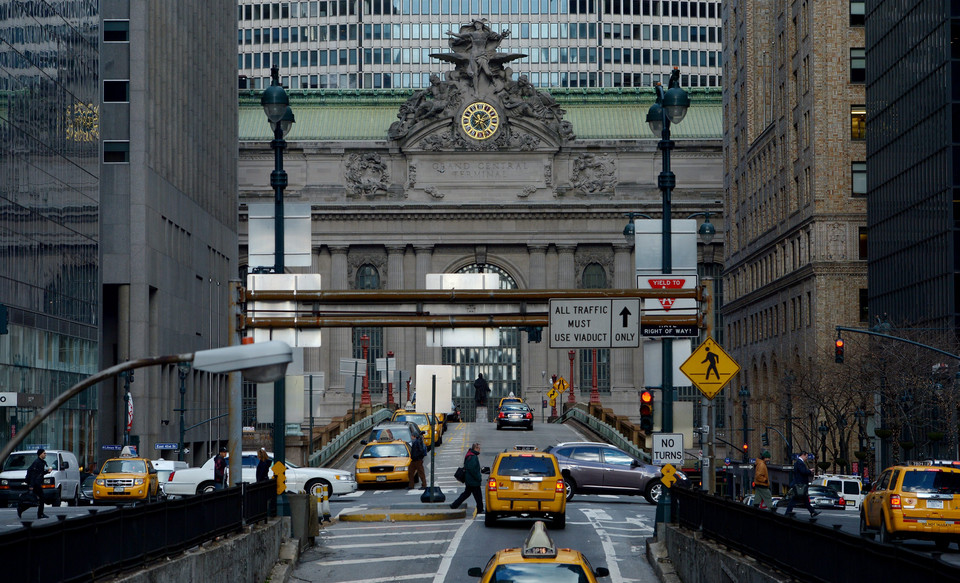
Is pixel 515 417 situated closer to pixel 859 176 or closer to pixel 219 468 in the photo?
pixel 859 176

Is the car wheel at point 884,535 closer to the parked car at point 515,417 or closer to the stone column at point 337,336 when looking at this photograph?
the parked car at point 515,417

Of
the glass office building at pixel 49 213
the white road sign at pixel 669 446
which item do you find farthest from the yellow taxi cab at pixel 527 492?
the glass office building at pixel 49 213

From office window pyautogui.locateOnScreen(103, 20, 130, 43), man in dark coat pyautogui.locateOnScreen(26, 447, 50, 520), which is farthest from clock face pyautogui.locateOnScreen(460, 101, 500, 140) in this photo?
man in dark coat pyautogui.locateOnScreen(26, 447, 50, 520)

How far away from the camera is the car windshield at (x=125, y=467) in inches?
1763

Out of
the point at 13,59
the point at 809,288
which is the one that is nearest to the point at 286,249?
the point at 13,59

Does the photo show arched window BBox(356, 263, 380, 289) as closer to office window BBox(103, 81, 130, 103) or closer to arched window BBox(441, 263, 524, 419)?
arched window BBox(441, 263, 524, 419)

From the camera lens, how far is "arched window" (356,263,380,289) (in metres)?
124

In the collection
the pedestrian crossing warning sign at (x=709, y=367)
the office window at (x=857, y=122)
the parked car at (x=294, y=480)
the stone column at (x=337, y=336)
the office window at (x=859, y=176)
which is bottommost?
the parked car at (x=294, y=480)

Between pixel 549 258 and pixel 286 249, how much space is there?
94.3 metres

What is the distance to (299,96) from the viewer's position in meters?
128

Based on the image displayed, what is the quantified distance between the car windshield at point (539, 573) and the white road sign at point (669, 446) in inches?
466

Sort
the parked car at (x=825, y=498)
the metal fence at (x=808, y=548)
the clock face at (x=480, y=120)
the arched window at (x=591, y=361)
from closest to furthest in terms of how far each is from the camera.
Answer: the metal fence at (x=808, y=548)
the parked car at (x=825, y=498)
the clock face at (x=480, y=120)
the arched window at (x=591, y=361)

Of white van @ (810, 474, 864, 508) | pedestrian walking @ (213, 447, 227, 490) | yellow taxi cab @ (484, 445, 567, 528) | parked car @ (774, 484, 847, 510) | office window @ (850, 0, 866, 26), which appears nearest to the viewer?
yellow taxi cab @ (484, 445, 567, 528)

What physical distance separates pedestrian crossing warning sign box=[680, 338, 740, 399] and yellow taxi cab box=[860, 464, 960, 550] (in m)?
5.31
